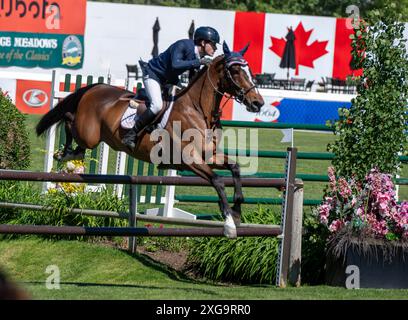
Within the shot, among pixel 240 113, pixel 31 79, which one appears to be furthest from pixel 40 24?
pixel 240 113

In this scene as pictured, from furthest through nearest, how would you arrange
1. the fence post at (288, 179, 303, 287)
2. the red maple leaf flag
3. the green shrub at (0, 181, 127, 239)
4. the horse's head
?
the red maple leaf flag < the green shrub at (0, 181, 127, 239) < the fence post at (288, 179, 303, 287) < the horse's head

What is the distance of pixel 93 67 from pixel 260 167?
57.2ft

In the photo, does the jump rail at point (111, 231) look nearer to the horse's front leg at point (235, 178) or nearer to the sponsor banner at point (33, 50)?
the horse's front leg at point (235, 178)

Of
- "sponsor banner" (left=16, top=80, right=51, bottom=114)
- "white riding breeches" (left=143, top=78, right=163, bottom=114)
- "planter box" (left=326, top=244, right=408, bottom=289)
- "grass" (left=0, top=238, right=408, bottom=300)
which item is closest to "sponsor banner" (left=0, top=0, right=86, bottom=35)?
"sponsor banner" (left=16, top=80, right=51, bottom=114)

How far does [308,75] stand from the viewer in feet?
114

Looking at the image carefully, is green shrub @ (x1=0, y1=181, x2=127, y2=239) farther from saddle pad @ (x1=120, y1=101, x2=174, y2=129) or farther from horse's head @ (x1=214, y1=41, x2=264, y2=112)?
horse's head @ (x1=214, y1=41, x2=264, y2=112)

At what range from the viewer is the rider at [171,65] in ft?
26.1

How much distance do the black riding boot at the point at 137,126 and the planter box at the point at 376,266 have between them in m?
2.20

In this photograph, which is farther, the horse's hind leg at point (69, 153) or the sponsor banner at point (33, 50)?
the sponsor banner at point (33, 50)

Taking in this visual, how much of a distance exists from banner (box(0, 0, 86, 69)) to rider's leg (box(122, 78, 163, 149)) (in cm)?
2463

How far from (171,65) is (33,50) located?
25.2 meters

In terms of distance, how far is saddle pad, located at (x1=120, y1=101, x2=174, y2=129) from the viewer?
8.33m

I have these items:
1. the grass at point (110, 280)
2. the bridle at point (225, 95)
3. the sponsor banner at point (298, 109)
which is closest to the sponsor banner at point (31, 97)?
the sponsor banner at point (298, 109)
